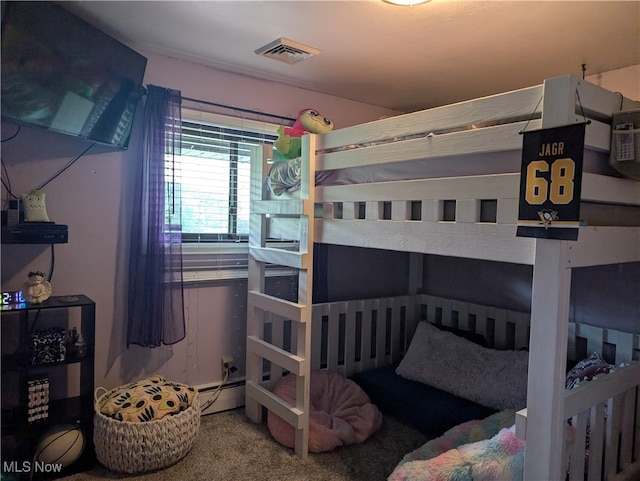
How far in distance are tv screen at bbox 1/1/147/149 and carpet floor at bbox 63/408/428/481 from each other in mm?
1612

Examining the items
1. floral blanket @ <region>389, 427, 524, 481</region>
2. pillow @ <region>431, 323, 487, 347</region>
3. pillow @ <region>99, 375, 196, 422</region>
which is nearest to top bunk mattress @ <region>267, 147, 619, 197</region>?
floral blanket @ <region>389, 427, 524, 481</region>

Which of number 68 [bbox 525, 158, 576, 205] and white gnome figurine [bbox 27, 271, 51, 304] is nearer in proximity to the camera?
number 68 [bbox 525, 158, 576, 205]

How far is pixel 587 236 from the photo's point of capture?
1390mm

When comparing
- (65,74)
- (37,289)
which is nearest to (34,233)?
(37,289)

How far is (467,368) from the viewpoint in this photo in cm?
271

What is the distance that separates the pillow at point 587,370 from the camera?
2.03 meters

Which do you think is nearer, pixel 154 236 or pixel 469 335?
pixel 154 236

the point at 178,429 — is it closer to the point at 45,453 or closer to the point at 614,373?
the point at 45,453

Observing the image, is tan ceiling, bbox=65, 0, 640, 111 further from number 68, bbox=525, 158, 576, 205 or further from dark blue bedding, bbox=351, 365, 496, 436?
dark blue bedding, bbox=351, 365, 496, 436

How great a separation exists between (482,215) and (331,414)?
1546mm

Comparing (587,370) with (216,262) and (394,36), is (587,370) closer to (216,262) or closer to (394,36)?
(394,36)

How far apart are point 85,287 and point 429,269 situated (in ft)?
8.01

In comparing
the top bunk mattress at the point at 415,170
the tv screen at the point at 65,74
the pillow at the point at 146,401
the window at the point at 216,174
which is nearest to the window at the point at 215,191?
the window at the point at 216,174

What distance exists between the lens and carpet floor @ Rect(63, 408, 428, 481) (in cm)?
206
